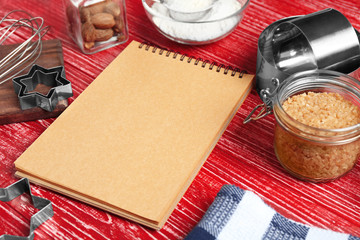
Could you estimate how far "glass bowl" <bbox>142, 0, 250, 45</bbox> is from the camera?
0.88 meters

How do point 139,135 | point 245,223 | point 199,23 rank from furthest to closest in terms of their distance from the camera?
1. point 199,23
2. point 139,135
3. point 245,223

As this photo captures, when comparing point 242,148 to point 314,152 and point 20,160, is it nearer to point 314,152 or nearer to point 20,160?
point 314,152

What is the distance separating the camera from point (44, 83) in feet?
2.71

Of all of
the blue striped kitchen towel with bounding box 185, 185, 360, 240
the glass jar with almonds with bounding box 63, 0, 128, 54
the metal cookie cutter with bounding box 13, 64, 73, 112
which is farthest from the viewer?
the glass jar with almonds with bounding box 63, 0, 128, 54

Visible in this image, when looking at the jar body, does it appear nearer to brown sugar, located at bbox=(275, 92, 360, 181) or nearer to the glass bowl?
brown sugar, located at bbox=(275, 92, 360, 181)

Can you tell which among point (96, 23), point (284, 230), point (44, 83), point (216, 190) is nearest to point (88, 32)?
point (96, 23)

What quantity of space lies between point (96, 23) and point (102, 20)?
0.04 feet

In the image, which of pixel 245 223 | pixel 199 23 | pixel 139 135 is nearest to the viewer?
pixel 245 223

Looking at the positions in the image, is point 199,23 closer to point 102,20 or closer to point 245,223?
point 102,20

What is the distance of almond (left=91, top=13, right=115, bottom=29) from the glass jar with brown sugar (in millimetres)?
371

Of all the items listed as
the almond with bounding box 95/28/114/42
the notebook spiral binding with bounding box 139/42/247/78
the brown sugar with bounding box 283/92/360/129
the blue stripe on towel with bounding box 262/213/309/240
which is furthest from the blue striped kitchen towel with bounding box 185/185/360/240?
the almond with bounding box 95/28/114/42

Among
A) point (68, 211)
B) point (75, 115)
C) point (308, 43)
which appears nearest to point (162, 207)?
point (68, 211)

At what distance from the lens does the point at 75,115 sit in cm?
78

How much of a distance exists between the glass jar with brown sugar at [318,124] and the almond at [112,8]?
0.37 m
